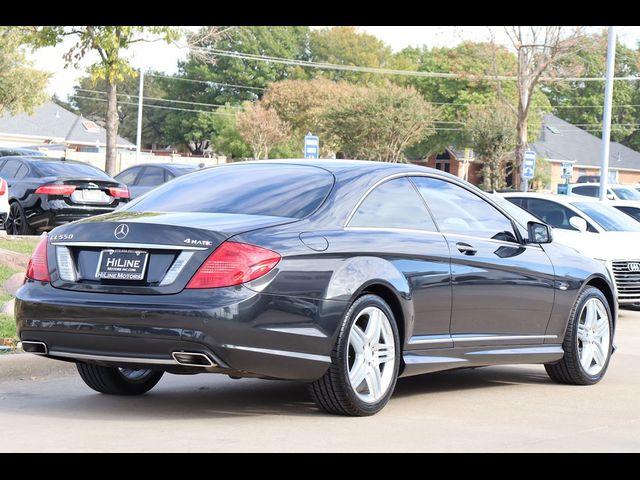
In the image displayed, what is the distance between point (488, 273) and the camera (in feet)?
26.8

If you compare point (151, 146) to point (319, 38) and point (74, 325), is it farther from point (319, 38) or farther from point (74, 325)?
point (74, 325)

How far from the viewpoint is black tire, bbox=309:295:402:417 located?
273 inches

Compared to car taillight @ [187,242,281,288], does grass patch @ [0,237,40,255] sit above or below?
below

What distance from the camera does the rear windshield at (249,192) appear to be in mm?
7289

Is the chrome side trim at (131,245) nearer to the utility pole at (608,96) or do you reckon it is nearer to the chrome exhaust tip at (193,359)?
the chrome exhaust tip at (193,359)

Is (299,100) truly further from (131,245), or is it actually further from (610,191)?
(131,245)

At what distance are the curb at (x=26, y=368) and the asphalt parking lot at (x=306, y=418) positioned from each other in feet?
0.30

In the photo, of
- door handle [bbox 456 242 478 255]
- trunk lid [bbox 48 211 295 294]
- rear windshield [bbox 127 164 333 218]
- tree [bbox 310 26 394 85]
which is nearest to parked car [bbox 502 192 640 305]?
door handle [bbox 456 242 478 255]

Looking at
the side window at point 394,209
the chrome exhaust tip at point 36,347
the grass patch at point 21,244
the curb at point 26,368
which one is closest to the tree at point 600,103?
the grass patch at point 21,244

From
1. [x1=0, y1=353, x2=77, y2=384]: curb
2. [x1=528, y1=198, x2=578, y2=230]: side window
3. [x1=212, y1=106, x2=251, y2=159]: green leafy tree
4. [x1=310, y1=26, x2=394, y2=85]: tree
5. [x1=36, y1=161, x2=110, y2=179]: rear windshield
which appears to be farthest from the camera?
[x1=310, y1=26, x2=394, y2=85]: tree

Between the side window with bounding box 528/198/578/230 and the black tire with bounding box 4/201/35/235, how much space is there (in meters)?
Result: 8.35

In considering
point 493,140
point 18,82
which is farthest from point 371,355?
point 493,140

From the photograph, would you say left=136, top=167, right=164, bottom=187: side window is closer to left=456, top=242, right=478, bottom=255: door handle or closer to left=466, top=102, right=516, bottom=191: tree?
left=456, top=242, right=478, bottom=255: door handle

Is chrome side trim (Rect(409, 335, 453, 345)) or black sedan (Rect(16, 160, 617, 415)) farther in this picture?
chrome side trim (Rect(409, 335, 453, 345))
